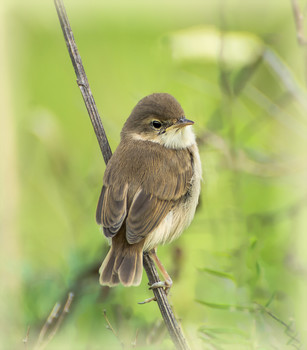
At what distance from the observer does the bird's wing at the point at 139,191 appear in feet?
10.5

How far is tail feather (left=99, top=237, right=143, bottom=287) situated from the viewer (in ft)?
10.2

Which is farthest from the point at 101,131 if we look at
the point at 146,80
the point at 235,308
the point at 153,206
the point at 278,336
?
the point at 146,80

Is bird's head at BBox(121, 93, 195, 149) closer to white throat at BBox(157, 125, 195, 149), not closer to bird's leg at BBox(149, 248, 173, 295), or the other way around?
white throat at BBox(157, 125, 195, 149)

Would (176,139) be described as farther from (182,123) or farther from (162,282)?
(162,282)

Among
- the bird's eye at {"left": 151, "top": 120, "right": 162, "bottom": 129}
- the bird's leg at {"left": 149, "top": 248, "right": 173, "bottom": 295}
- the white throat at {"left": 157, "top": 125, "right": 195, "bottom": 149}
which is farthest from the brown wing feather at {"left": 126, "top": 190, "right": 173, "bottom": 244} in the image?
the bird's eye at {"left": 151, "top": 120, "right": 162, "bottom": 129}

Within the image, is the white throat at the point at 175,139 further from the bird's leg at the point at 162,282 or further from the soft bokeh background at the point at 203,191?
the bird's leg at the point at 162,282

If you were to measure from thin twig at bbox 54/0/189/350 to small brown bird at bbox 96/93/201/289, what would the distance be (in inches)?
3.0

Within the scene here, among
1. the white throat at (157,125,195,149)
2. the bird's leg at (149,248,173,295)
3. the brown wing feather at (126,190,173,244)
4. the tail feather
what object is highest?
the white throat at (157,125,195,149)

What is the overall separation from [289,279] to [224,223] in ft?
1.97

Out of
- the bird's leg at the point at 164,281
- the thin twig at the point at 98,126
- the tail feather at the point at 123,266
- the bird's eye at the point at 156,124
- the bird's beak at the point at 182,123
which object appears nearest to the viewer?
the thin twig at the point at 98,126

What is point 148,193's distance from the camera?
3.29 meters

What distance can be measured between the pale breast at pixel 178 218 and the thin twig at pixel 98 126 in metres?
0.13

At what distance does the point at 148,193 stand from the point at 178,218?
300 millimetres

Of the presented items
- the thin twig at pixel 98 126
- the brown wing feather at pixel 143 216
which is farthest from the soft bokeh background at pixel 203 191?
the brown wing feather at pixel 143 216
